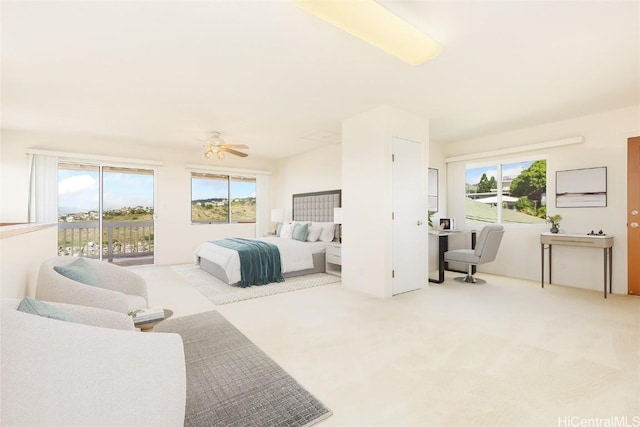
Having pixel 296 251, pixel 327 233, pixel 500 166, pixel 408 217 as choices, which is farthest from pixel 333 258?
pixel 500 166

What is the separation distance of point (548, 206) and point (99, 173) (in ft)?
27.1

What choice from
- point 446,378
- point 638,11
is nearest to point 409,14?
point 638,11

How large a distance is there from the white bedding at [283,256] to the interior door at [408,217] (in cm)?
177

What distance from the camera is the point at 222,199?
741cm

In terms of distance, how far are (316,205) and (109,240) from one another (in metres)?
4.71

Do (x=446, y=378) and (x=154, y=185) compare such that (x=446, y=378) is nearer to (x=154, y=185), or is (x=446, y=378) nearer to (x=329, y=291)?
(x=329, y=291)

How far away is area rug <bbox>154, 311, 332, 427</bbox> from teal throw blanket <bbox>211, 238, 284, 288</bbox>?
181 centimetres

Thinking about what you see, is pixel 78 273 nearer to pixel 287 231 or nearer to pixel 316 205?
pixel 287 231

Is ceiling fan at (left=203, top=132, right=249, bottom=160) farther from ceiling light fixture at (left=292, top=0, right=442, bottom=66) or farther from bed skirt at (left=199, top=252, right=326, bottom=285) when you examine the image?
ceiling light fixture at (left=292, top=0, right=442, bottom=66)

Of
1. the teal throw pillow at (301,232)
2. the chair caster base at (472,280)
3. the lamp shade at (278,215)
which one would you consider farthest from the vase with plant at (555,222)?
the lamp shade at (278,215)

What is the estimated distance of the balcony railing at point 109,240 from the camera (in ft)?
19.7

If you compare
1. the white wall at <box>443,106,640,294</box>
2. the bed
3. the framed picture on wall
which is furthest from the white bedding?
the framed picture on wall

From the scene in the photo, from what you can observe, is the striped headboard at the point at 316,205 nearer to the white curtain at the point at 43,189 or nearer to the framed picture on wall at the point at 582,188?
the framed picture on wall at the point at 582,188

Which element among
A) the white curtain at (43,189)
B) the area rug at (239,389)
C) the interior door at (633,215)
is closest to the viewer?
the area rug at (239,389)
